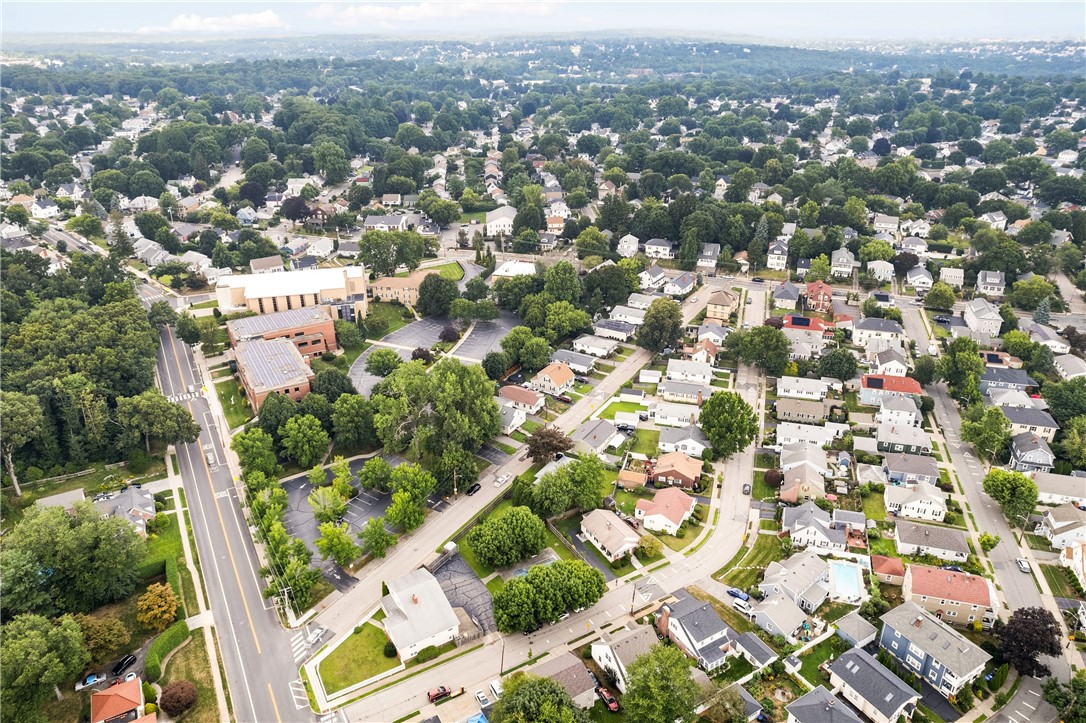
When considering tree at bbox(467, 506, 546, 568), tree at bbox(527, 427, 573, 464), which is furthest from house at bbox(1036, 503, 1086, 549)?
tree at bbox(467, 506, 546, 568)

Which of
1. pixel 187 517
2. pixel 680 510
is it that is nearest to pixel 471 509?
pixel 680 510

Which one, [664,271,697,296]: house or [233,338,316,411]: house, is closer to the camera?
[233,338,316,411]: house

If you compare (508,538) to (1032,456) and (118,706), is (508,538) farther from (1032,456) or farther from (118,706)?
(1032,456)

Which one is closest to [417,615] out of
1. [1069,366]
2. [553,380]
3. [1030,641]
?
[553,380]

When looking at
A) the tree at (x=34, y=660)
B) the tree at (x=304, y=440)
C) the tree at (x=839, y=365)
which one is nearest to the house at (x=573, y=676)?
the tree at (x=34, y=660)

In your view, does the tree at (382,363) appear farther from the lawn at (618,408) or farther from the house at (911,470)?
the house at (911,470)

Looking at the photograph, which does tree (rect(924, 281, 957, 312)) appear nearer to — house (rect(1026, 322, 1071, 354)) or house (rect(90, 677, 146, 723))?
house (rect(1026, 322, 1071, 354))
